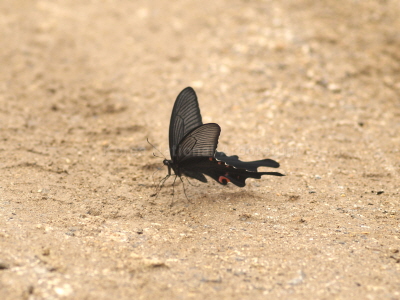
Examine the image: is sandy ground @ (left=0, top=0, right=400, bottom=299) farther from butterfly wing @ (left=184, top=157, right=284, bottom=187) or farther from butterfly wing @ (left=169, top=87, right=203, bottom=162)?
butterfly wing @ (left=169, top=87, right=203, bottom=162)

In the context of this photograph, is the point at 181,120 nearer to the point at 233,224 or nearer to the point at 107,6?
the point at 233,224

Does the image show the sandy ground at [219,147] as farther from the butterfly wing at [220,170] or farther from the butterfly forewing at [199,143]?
the butterfly forewing at [199,143]

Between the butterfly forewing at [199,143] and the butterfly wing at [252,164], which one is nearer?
the butterfly forewing at [199,143]

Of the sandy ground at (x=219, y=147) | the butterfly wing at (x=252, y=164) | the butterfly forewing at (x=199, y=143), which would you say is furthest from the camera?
the butterfly wing at (x=252, y=164)

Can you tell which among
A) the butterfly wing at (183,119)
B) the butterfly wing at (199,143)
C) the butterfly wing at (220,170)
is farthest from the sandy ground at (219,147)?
the butterfly wing at (183,119)

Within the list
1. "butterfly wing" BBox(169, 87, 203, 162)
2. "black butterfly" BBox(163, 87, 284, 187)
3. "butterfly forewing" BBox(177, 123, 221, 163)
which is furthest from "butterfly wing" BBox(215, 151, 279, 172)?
"butterfly wing" BBox(169, 87, 203, 162)

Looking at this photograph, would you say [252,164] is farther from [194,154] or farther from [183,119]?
[183,119]

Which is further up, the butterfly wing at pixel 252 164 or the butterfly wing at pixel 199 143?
the butterfly wing at pixel 199 143
